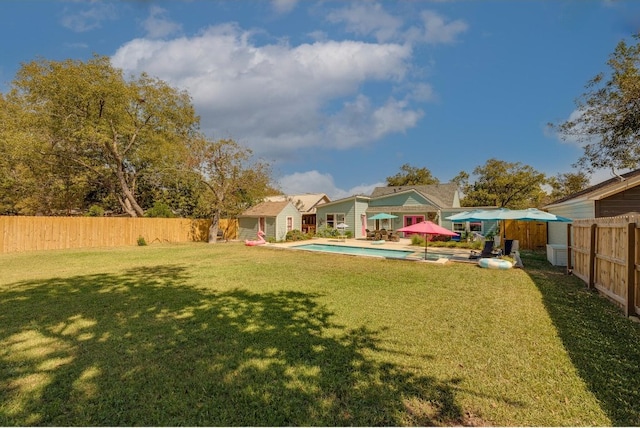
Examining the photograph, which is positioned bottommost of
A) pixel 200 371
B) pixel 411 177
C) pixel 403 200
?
pixel 200 371

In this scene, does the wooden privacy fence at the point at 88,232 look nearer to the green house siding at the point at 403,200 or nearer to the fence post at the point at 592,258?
the green house siding at the point at 403,200

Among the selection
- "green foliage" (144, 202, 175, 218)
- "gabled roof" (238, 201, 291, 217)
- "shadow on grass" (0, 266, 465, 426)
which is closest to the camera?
"shadow on grass" (0, 266, 465, 426)

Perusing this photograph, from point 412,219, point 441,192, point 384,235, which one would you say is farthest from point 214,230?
point 441,192

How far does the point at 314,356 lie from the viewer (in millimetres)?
3689

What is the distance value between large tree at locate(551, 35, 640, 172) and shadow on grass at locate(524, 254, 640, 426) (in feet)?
31.1

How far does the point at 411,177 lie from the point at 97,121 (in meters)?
37.9

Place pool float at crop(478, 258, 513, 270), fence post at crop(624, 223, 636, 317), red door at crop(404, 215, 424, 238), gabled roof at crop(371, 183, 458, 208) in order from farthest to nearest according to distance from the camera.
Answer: gabled roof at crop(371, 183, 458, 208)
red door at crop(404, 215, 424, 238)
pool float at crop(478, 258, 513, 270)
fence post at crop(624, 223, 636, 317)

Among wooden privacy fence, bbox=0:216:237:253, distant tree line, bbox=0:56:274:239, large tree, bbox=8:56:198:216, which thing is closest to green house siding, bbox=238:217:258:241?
distant tree line, bbox=0:56:274:239

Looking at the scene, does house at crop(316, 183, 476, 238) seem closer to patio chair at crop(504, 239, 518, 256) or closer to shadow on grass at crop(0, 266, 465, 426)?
patio chair at crop(504, 239, 518, 256)

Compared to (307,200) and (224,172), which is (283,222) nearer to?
(224,172)

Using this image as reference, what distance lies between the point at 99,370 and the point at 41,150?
26360mm

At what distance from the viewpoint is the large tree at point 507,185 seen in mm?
29470

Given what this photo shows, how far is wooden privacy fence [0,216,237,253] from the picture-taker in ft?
51.3

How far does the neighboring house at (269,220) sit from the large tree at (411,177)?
73.7 feet
